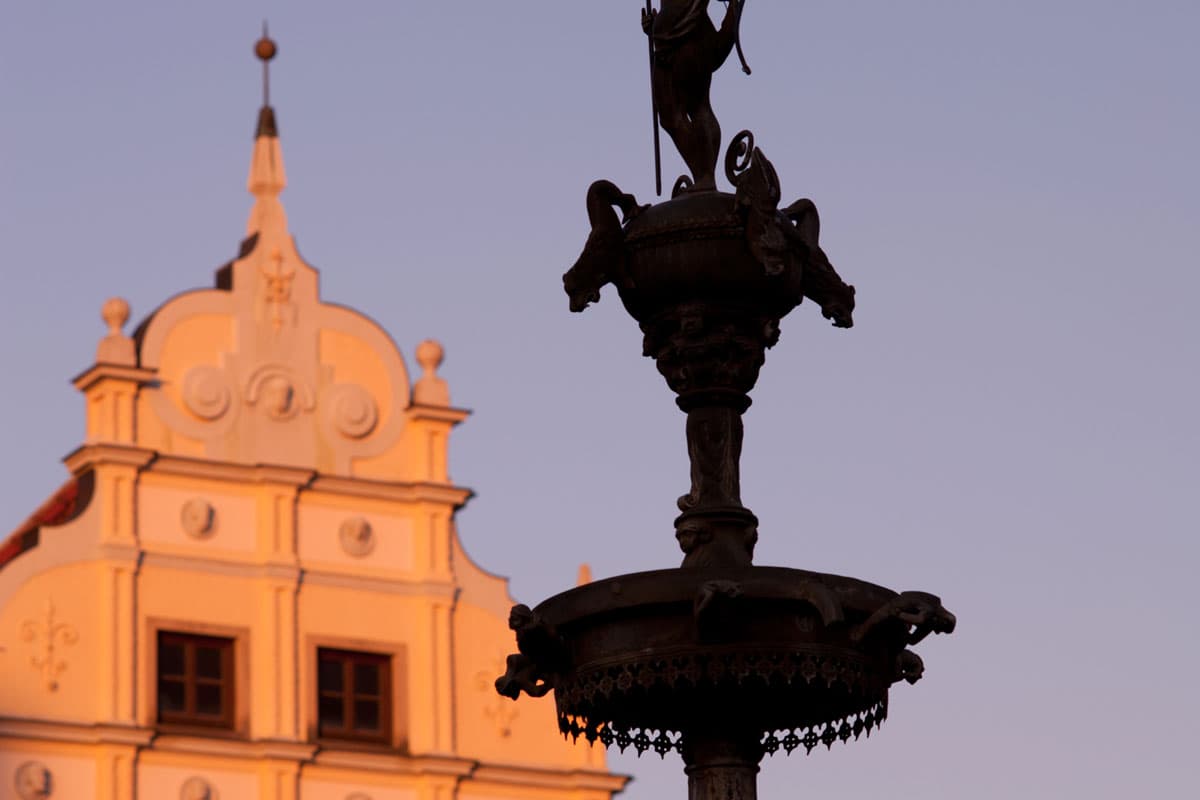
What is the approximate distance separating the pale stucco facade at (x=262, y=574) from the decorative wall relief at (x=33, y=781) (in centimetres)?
4

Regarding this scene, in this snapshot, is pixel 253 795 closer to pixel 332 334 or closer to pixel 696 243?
pixel 332 334

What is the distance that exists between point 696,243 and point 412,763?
2436cm

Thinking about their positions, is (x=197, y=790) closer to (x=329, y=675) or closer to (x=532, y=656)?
(x=329, y=675)

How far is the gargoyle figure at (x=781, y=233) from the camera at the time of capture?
50.5 ft

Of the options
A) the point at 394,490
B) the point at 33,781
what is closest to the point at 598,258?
the point at 33,781

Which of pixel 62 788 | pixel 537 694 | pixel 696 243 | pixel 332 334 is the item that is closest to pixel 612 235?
pixel 696 243

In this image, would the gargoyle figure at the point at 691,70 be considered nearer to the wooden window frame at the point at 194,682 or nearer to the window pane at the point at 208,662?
the wooden window frame at the point at 194,682

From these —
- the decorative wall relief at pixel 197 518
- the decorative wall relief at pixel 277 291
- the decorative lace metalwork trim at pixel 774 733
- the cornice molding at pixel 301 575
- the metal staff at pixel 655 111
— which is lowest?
the decorative lace metalwork trim at pixel 774 733

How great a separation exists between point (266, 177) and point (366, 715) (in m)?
6.96

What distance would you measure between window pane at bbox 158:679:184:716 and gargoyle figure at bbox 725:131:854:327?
76.1ft

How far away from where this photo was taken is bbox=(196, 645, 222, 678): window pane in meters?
38.3

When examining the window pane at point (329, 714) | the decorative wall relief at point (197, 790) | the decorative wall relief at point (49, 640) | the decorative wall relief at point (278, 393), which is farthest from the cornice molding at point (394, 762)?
the decorative wall relief at point (278, 393)

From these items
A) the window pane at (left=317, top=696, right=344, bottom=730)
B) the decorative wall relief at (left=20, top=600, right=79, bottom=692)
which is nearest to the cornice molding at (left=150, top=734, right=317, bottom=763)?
the window pane at (left=317, top=696, right=344, bottom=730)

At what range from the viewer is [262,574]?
128 feet
